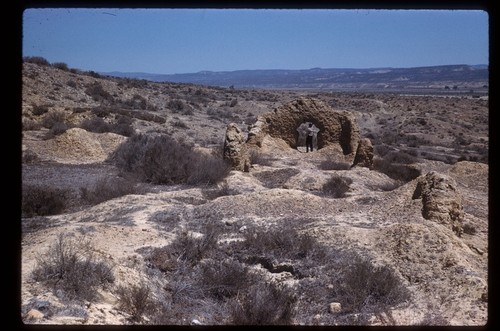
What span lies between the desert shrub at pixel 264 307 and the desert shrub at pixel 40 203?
487 cm

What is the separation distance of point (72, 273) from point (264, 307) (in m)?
1.99

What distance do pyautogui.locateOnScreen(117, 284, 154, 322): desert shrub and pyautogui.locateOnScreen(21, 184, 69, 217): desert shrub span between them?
4409 mm

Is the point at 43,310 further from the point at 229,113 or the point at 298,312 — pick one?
the point at 229,113

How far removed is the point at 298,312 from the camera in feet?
19.7

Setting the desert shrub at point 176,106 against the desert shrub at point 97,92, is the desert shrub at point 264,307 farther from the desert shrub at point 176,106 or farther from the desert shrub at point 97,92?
the desert shrub at point 176,106

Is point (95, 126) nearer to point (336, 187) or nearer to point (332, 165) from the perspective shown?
point (332, 165)

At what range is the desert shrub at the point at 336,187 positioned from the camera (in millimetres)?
11938

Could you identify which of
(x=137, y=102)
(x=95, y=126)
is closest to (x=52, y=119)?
(x=95, y=126)

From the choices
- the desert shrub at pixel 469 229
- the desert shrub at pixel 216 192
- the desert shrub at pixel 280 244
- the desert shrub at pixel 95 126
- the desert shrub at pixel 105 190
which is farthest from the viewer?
the desert shrub at pixel 95 126

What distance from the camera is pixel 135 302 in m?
5.47

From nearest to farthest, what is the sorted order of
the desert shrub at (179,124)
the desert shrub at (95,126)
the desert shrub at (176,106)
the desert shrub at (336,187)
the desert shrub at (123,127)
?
the desert shrub at (336,187) → the desert shrub at (95,126) → the desert shrub at (123,127) → the desert shrub at (179,124) → the desert shrub at (176,106)

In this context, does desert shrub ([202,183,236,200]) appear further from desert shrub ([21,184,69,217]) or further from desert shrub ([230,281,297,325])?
desert shrub ([230,281,297,325])

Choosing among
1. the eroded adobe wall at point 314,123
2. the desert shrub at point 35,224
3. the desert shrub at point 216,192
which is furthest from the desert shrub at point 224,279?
the eroded adobe wall at point 314,123
